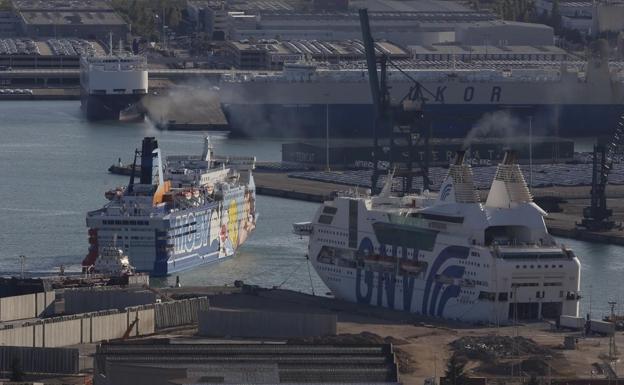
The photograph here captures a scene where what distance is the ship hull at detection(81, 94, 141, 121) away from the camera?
65.3 meters

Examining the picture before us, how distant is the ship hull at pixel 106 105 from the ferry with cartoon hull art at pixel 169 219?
85.3 ft

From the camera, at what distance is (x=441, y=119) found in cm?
5862

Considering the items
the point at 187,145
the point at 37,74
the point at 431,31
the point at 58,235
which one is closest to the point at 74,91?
the point at 37,74

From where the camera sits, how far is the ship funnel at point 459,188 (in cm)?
3019

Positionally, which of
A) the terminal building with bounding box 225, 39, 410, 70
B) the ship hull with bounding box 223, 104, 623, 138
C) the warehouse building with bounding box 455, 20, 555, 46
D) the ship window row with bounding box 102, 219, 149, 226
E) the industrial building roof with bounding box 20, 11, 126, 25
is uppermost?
the industrial building roof with bounding box 20, 11, 126, 25

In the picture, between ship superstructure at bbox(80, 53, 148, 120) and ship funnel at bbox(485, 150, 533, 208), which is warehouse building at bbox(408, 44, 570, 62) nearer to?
ship superstructure at bbox(80, 53, 148, 120)

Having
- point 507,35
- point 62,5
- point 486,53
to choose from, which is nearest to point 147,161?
point 486,53

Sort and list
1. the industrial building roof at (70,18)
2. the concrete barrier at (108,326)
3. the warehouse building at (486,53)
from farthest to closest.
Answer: the industrial building roof at (70,18)
the warehouse building at (486,53)
the concrete barrier at (108,326)

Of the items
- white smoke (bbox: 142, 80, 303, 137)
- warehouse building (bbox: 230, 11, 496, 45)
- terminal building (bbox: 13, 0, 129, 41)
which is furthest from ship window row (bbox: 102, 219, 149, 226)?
terminal building (bbox: 13, 0, 129, 41)

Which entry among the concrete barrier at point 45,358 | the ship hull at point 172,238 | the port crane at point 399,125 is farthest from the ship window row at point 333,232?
the port crane at point 399,125

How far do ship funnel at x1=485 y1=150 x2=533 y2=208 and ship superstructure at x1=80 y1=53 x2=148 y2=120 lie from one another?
35.6 m

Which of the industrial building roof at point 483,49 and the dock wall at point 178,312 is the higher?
the industrial building roof at point 483,49

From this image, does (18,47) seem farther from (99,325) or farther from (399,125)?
(99,325)

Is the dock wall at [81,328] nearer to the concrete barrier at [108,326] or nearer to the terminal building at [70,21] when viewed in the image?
the concrete barrier at [108,326]
